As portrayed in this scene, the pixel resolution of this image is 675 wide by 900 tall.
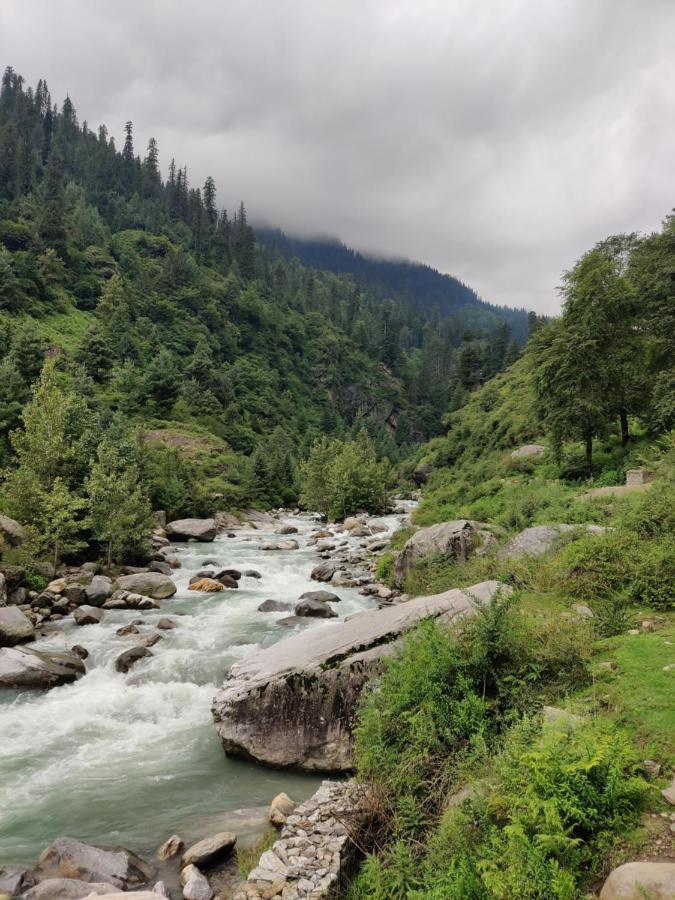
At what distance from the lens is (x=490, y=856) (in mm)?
5633

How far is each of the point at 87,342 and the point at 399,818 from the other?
7721 centimetres

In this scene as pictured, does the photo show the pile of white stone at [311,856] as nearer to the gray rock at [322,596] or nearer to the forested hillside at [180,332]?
the gray rock at [322,596]

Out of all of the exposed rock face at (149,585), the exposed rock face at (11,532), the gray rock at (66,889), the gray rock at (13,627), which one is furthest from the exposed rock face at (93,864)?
the exposed rock face at (11,532)

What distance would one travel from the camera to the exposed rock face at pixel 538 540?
15427 millimetres

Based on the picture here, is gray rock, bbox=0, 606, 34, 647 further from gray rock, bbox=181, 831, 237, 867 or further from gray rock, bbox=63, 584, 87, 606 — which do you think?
gray rock, bbox=181, 831, 237, 867

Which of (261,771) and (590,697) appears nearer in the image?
(590,697)

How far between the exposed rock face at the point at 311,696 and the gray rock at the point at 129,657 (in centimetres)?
574

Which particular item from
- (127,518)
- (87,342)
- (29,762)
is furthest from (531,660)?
(87,342)

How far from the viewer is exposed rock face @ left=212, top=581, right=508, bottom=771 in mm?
11086

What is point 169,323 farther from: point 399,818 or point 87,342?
point 399,818

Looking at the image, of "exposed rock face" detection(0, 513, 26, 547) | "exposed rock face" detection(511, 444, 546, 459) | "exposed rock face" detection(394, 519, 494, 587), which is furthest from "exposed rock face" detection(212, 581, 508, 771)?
"exposed rock face" detection(511, 444, 546, 459)

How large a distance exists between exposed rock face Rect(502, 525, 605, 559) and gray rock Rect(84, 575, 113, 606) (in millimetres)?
18680

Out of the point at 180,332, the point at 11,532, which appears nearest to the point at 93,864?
the point at 11,532

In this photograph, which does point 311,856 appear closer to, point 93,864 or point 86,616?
point 93,864
